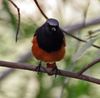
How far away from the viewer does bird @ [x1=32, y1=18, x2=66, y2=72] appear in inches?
61.6

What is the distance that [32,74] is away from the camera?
7.07 ft

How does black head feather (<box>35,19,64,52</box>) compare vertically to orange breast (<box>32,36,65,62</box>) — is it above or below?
above

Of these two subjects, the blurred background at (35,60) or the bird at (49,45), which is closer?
the bird at (49,45)

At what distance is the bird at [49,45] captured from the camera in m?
1.56

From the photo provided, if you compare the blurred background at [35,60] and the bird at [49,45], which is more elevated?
the bird at [49,45]

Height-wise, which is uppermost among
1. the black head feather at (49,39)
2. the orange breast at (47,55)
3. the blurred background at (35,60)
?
the black head feather at (49,39)

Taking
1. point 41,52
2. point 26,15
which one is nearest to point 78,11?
point 26,15

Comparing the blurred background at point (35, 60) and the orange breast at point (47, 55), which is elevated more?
the orange breast at point (47, 55)

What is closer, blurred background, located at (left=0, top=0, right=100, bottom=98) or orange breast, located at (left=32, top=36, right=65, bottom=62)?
orange breast, located at (left=32, top=36, right=65, bottom=62)

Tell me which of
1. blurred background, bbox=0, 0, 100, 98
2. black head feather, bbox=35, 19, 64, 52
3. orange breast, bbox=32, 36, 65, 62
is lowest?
blurred background, bbox=0, 0, 100, 98

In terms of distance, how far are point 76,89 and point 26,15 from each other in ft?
1.58

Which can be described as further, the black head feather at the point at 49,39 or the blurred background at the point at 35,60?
the blurred background at the point at 35,60

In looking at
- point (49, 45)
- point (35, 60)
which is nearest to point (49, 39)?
point (49, 45)

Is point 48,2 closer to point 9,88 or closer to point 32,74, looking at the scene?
point 32,74
